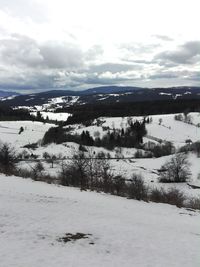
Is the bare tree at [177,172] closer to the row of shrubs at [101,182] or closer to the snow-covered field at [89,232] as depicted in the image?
the row of shrubs at [101,182]

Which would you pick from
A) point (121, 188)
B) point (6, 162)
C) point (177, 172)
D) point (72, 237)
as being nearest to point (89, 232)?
point (72, 237)

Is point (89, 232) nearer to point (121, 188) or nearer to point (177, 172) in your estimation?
point (121, 188)

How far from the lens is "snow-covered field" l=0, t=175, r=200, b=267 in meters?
10.5

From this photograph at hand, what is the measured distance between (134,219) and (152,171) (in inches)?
4181

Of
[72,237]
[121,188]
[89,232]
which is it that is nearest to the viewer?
[72,237]

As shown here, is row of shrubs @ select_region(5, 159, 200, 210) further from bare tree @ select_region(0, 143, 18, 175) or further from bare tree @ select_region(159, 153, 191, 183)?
bare tree @ select_region(159, 153, 191, 183)

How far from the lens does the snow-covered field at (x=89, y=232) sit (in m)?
10.5

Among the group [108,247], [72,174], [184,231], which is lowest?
[72,174]

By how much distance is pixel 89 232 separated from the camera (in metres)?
13.7

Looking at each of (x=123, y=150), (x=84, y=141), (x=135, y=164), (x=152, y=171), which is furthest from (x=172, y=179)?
(x=84, y=141)

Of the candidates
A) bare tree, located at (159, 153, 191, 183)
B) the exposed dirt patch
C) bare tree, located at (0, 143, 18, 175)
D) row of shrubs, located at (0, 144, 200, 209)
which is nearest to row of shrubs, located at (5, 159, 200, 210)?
row of shrubs, located at (0, 144, 200, 209)

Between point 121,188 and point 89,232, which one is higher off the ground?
point 89,232

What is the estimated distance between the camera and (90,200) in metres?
21.6

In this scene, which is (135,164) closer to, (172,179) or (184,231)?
(172,179)
